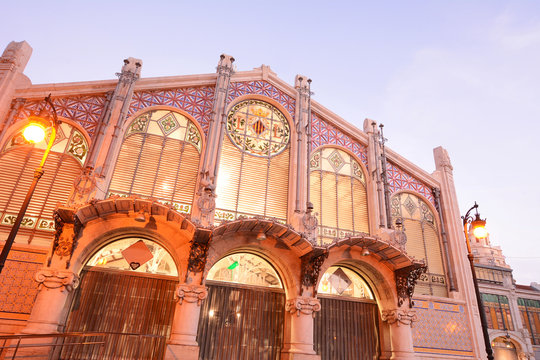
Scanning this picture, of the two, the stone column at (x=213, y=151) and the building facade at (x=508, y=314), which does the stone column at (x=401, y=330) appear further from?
the building facade at (x=508, y=314)

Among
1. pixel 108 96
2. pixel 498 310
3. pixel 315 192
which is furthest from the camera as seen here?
pixel 498 310

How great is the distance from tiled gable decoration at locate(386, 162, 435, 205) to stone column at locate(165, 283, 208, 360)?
10.8m

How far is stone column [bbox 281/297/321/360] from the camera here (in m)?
11.9

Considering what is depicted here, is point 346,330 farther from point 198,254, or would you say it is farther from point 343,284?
point 198,254

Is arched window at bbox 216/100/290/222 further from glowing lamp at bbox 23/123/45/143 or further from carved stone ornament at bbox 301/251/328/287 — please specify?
glowing lamp at bbox 23/123/45/143

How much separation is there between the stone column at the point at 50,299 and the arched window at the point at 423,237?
13.6m

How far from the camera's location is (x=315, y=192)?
Result: 1582 centimetres

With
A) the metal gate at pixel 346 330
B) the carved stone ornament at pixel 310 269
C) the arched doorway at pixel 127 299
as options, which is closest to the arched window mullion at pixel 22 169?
the arched doorway at pixel 127 299

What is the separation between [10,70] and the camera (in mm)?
13797

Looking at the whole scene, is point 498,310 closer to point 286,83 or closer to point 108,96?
point 286,83

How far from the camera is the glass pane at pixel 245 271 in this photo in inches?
516

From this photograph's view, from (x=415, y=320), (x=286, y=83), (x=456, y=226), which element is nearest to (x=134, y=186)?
(x=286, y=83)

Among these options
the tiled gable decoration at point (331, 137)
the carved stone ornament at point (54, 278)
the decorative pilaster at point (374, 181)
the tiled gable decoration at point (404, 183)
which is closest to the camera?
the carved stone ornament at point (54, 278)

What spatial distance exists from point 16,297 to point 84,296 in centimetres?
192
